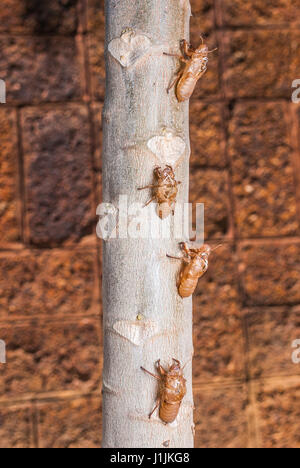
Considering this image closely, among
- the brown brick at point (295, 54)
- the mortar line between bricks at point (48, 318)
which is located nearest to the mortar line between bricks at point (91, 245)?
the mortar line between bricks at point (48, 318)

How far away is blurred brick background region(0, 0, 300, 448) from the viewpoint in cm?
123

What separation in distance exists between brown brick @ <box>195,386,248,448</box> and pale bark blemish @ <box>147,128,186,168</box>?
87 cm

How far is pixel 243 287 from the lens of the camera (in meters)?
1.31

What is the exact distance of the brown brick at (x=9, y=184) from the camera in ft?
4.00

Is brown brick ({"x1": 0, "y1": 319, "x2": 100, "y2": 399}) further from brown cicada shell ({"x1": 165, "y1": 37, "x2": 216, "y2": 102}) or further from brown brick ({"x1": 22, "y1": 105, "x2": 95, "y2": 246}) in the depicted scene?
brown cicada shell ({"x1": 165, "y1": 37, "x2": 216, "y2": 102})

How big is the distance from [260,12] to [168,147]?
870 mm

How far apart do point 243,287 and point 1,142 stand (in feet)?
2.71

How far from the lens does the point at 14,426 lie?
4.08 ft

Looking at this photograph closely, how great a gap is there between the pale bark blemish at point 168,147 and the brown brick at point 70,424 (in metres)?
0.87

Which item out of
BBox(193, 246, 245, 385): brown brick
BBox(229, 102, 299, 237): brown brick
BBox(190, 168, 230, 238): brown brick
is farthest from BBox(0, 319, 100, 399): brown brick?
BBox(229, 102, 299, 237): brown brick

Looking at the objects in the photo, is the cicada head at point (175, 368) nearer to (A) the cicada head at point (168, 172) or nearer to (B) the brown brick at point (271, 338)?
(A) the cicada head at point (168, 172)

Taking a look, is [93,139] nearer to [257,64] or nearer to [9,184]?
[9,184]
